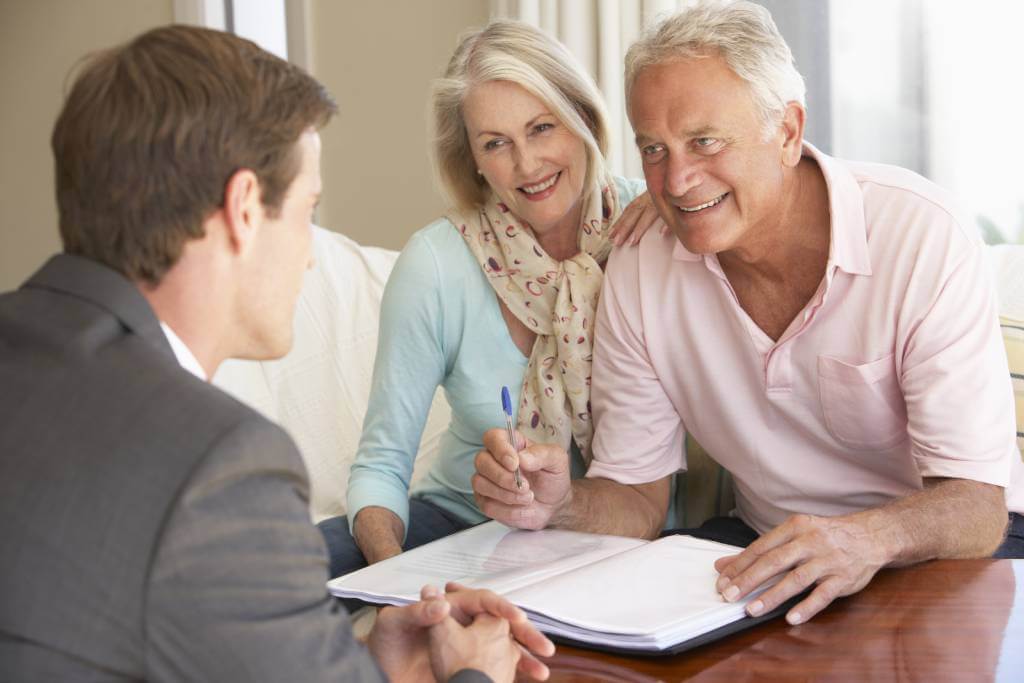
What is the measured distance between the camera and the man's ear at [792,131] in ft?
5.52

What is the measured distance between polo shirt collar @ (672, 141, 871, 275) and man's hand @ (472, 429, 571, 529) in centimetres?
48

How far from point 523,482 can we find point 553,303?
504mm

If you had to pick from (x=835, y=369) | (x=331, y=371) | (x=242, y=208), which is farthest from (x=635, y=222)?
(x=242, y=208)

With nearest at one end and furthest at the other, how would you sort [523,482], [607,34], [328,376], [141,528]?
[141,528]
[523,482]
[328,376]
[607,34]

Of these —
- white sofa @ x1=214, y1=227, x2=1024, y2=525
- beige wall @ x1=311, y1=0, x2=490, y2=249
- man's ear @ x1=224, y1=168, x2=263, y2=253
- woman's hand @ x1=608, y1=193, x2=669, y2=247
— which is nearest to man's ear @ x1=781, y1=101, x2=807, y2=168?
woman's hand @ x1=608, y1=193, x2=669, y2=247

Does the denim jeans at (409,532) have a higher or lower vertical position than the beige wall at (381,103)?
lower

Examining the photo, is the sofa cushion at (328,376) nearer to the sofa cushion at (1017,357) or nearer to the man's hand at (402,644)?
the sofa cushion at (1017,357)

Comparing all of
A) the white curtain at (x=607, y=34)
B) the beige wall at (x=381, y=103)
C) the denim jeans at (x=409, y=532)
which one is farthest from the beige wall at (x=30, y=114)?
the denim jeans at (x=409, y=532)

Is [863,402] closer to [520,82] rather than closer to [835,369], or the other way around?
[835,369]

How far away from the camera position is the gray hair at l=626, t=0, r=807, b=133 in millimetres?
1627

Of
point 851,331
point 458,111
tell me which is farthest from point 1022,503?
point 458,111

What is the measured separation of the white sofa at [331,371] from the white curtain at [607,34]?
2.17 feet

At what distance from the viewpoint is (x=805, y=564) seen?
1.25m

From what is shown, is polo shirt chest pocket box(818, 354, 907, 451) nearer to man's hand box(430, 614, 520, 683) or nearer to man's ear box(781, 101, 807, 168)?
man's ear box(781, 101, 807, 168)
